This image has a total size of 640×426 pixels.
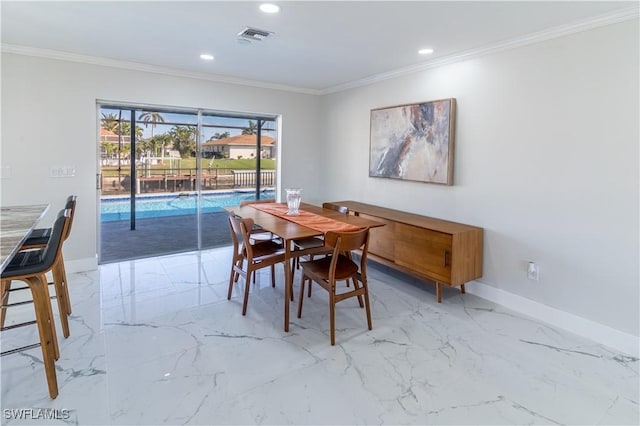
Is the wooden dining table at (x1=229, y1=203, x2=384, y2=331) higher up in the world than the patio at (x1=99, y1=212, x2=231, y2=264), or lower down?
higher up

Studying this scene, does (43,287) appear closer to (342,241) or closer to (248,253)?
(248,253)

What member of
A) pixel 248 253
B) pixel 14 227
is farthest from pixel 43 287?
pixel 248 253

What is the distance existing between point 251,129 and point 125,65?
6.23 feet

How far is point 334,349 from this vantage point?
8.74 ft

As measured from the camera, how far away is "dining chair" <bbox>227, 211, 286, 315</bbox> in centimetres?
308

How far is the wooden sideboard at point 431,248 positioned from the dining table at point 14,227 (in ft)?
9.96

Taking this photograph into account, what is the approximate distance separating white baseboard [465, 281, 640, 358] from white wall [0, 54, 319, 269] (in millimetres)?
4101

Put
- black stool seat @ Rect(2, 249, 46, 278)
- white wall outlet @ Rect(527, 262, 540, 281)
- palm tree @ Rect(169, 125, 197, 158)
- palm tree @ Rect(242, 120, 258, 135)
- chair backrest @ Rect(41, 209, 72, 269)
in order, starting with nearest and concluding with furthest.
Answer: black stool seat @ Rect(2, 249, 46, 278)
chair backrest @ Rect(41, 209, 72, 269)
white wall outlet @ Rect(527, 262, 540, 281)
palm tree @ Rect(169, 125, 197, 158)
palm tree @ Rect(242, 120, 258, 135)

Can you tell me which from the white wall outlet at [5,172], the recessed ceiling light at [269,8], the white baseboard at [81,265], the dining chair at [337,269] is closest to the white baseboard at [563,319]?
the dining chair at [337,269]

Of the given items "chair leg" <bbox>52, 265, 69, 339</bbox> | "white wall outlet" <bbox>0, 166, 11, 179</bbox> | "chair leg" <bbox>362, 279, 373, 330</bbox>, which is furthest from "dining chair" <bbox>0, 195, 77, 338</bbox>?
"chair leg" <bbox>362, 279, 373, 330</bbox>

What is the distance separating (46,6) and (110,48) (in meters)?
1.04

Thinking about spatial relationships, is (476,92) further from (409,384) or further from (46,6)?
(46,6)

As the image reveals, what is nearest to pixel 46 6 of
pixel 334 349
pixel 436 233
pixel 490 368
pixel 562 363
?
pixel 334 349

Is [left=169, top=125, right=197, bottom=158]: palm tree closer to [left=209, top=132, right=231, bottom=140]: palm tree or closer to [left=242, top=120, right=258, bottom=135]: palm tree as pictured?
[left=209, top=132, right=231, bottom=140]: palm tree
